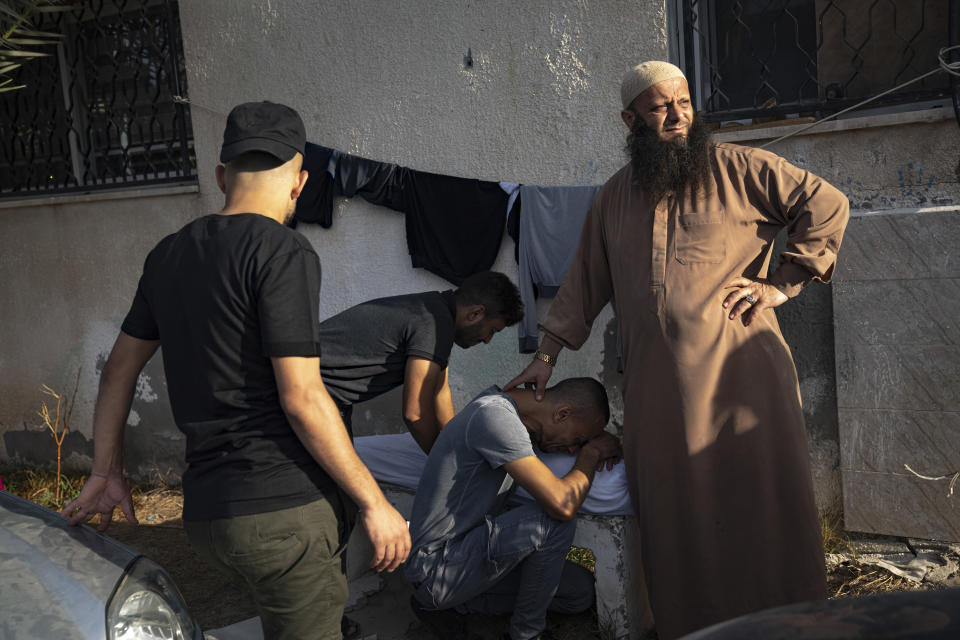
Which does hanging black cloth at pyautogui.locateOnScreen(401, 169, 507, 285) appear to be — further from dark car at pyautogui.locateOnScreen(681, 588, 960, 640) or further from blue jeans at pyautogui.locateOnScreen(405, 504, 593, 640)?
dark car at pyautogui.locateOnScreen(681, 588, 960, 640)

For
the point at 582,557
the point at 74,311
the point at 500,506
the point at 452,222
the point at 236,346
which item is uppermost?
the point at 452,222

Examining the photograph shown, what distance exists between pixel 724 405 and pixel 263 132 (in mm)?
1810

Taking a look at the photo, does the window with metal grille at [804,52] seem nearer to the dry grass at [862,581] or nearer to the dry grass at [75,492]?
the dry grass at [862,581]

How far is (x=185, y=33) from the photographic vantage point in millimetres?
5426

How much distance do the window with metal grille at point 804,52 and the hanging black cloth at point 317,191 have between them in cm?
217

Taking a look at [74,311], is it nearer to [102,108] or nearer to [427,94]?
[102,108]

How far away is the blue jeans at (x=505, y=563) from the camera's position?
3020 mm

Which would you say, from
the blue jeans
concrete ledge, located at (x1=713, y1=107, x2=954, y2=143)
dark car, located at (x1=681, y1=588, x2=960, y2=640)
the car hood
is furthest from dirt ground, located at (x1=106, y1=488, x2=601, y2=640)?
concrete ledge, located at (x1=713, y1=107, x2=954, y2=143)

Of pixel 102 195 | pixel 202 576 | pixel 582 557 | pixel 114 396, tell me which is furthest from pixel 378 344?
pixel 102 195

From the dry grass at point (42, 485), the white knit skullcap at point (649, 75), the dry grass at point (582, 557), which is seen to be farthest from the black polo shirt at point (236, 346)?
the dry grass at point (42, 485)

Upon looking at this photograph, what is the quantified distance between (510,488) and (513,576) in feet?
1.11

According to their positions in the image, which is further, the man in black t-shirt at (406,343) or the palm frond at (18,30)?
the palm frond at (18,30)

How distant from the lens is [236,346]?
1.96 meters

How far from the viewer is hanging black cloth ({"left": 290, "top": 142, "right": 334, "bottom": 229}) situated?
4973 millimetres
